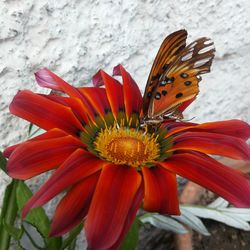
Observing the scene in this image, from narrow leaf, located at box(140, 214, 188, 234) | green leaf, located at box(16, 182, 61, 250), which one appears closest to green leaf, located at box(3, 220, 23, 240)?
green leaf, located at box(16, 182, 61, 250)

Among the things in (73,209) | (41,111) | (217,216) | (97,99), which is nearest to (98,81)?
(97,99)

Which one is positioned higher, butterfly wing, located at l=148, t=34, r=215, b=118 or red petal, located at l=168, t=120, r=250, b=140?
butterfly wing, located at l=148, t=34, r=215, b=118

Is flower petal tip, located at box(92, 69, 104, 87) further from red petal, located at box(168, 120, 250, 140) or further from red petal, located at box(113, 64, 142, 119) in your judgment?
red petal, located at box(168, 120, 250, 140)

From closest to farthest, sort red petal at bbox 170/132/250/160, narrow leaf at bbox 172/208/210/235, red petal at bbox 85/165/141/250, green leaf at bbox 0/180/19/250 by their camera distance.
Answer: red petal at bbox 85/165/141/250 → red petal at bbox 170/132/250/160 → green leaf at bbox 0/180/19/250 → narrow leaf at bbox 172/208/210/235

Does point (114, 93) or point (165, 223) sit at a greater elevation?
point (114, 93)

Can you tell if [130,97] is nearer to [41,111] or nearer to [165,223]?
[41,111]

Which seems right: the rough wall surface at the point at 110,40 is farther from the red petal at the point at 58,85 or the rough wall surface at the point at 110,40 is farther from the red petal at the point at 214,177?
the red petal at the point at 214,177

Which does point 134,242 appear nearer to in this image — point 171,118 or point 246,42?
point 171,118
